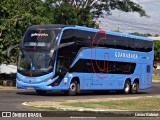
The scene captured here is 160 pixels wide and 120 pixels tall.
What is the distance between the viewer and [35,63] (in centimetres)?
2606

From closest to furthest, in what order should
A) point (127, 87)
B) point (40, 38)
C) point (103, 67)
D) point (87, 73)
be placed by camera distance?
point (40, 38), point (87, 73), point (103, 67), point (127, 87)

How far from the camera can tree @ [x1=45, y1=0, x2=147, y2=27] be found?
42531 mm

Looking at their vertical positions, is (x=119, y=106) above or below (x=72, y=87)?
below

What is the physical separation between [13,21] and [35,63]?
32.1ft

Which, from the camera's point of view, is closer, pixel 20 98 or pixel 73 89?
pixel 20 98

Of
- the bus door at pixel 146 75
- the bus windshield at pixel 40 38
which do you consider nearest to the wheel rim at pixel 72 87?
the bus windshield at pixel 40 38

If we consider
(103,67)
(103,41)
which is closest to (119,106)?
(103,67)

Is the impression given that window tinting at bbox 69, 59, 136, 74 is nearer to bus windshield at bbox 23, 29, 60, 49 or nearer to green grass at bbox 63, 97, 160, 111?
bus windshield at bbox 23, 29, 60, 49

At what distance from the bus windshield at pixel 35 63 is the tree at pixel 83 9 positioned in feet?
52.9

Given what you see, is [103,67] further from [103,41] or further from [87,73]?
[87,73]

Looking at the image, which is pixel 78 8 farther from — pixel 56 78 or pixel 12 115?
pixel 12 115

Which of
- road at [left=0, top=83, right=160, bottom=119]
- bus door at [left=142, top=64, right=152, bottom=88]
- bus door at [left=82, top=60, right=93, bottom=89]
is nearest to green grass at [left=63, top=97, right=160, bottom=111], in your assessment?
road at [left=0, top=83, right=160, bottom=119]

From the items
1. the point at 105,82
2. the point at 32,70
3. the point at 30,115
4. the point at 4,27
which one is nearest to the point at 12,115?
the point at 30,115

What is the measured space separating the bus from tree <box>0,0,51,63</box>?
25.5 ft
